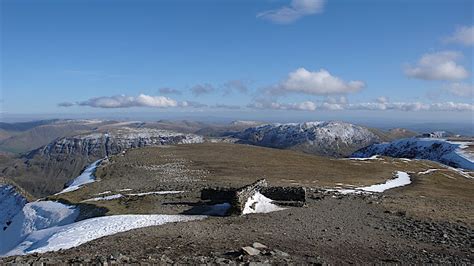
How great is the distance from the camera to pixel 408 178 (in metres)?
69.4

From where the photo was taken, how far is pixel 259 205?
119 feet

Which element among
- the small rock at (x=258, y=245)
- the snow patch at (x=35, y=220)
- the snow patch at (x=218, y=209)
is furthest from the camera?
the snow patch at (x=35, y=220)

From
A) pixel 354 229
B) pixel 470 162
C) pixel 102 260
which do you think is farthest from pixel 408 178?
pixel 470 162

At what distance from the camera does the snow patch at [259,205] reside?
3492 cm

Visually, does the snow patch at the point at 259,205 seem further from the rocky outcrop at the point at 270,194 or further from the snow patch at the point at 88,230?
the snow patch at the point at 88,230

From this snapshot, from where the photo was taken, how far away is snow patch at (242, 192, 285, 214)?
34.9 m

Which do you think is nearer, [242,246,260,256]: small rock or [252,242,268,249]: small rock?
[242,246,260,256]: small rock

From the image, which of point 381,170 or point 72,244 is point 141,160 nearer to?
point 381,170

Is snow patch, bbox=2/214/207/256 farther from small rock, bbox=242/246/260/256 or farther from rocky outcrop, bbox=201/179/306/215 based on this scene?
small rock, bbox=242/246/260/256

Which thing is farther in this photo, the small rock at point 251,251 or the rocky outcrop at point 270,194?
the rocky outcrop at point 270,194

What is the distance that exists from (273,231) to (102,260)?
1254 cm

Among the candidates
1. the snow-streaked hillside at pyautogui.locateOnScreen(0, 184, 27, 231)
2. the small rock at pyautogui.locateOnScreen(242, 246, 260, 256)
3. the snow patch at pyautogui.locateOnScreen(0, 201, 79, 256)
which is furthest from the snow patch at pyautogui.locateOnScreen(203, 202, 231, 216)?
the snow-streaked hillside at pyautogui.locateOnScreen(0, 184, 27, 231)

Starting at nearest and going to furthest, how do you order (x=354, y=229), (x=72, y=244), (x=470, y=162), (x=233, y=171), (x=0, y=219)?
1. (x=72, y=244)
2. (x=354, y=229)
3. (x=0, y=219)
4. (x=233, y=171)
5. (x=470, y=162)

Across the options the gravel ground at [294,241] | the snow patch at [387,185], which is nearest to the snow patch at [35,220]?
the gravel ground at [294,241]
